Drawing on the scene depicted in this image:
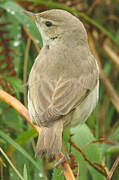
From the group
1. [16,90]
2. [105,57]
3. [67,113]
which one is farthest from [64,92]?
[105,57]

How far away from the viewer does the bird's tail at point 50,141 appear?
7.79ft

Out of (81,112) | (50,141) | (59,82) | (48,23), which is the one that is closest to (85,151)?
(81,112)

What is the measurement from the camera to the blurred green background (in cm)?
304

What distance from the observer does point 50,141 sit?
8.02 ft

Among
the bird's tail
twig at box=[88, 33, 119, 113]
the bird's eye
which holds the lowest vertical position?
twig at box=[88, 33, 119, 113]

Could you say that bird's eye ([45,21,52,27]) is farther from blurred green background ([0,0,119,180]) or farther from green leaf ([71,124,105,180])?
green leaf ([71,124,105,180])

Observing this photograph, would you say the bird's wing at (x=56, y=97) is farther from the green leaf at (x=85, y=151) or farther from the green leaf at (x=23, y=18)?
the green leaf at (x=23, y=18)

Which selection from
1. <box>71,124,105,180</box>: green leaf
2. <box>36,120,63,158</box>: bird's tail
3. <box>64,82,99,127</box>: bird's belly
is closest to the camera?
<box>36,120,63,158</box>: bird's tail

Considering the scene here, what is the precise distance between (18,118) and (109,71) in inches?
54.9

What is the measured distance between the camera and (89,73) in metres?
3.14

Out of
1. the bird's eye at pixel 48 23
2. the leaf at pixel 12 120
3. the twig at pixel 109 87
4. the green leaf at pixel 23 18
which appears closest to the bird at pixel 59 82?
the bird's eye at pixel 48 23

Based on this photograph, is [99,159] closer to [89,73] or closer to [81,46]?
[89,73]

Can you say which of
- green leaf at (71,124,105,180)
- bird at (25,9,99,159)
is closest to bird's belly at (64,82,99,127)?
bird at (25,9,99,159)

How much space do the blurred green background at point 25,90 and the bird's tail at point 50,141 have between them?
22 centimetres
